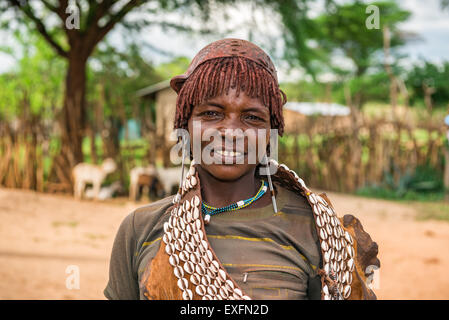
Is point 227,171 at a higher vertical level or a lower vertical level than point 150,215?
higher

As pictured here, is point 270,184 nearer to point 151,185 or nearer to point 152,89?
point 151,185

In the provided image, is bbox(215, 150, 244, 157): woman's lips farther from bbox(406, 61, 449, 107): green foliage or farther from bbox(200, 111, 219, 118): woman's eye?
bbox(406, 61, 449, 107): green foliage

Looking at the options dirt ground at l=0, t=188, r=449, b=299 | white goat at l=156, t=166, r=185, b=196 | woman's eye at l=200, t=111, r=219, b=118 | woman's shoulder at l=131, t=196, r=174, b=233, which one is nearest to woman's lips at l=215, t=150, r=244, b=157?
woman's eye at l=200, t=111, r=219, b=118

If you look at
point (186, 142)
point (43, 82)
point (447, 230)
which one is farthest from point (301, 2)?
point (43, 82)

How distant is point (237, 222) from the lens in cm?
129

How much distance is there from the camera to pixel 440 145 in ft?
35.5

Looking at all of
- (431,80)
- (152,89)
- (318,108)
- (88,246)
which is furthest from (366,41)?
(88,246)

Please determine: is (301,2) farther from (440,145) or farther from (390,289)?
(390,289)

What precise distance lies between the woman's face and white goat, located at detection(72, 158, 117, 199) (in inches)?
310

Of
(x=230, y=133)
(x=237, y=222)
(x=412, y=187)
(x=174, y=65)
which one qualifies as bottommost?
(x=412, y=187)

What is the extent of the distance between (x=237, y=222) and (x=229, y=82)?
0.41m

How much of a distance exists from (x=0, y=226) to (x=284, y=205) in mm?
6694

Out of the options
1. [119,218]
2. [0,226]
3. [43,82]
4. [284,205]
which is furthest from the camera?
[43,82]

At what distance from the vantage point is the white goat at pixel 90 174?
28.8 ft
